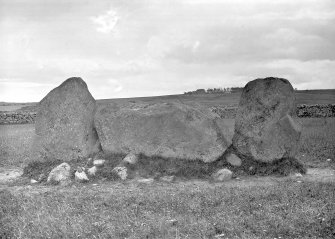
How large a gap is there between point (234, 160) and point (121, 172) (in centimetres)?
406

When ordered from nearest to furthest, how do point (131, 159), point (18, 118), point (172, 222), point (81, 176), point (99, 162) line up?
point (172, 222) < point (81, 176) < point (131, 159) < point (99, 162) < point (18, 118)

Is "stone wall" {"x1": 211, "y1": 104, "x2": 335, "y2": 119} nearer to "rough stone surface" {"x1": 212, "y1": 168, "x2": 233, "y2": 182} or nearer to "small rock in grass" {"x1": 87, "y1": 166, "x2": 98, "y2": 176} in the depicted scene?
"rough stone surface" {"x1": 212, "y1": 168, "x2": 233, "y2": 182}

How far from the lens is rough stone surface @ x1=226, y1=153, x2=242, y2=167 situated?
15763 millimetres

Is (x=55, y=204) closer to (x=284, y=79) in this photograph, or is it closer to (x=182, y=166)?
(x=182, y=166)

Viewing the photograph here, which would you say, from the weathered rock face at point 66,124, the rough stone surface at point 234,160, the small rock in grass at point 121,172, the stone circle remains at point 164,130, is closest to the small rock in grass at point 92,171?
the stone circle remains at point 164,130

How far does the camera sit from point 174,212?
10.2 m

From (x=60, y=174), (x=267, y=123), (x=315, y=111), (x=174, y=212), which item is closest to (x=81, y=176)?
(x=60, y=174)

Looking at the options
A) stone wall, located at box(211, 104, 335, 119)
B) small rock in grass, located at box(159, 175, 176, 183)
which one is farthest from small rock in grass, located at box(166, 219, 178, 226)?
stone wall, located at box(211, 104, 335, 119)

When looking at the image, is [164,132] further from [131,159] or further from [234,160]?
[234,160]

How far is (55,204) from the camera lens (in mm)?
11461

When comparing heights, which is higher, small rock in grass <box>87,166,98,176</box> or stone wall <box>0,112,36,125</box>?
stone wall <box>0,112,36,125</box>

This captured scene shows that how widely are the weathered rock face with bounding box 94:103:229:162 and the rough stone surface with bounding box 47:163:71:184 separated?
175 centimetres

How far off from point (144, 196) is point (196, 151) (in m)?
4.12

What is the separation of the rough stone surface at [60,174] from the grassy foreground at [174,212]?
1244 millimetres
